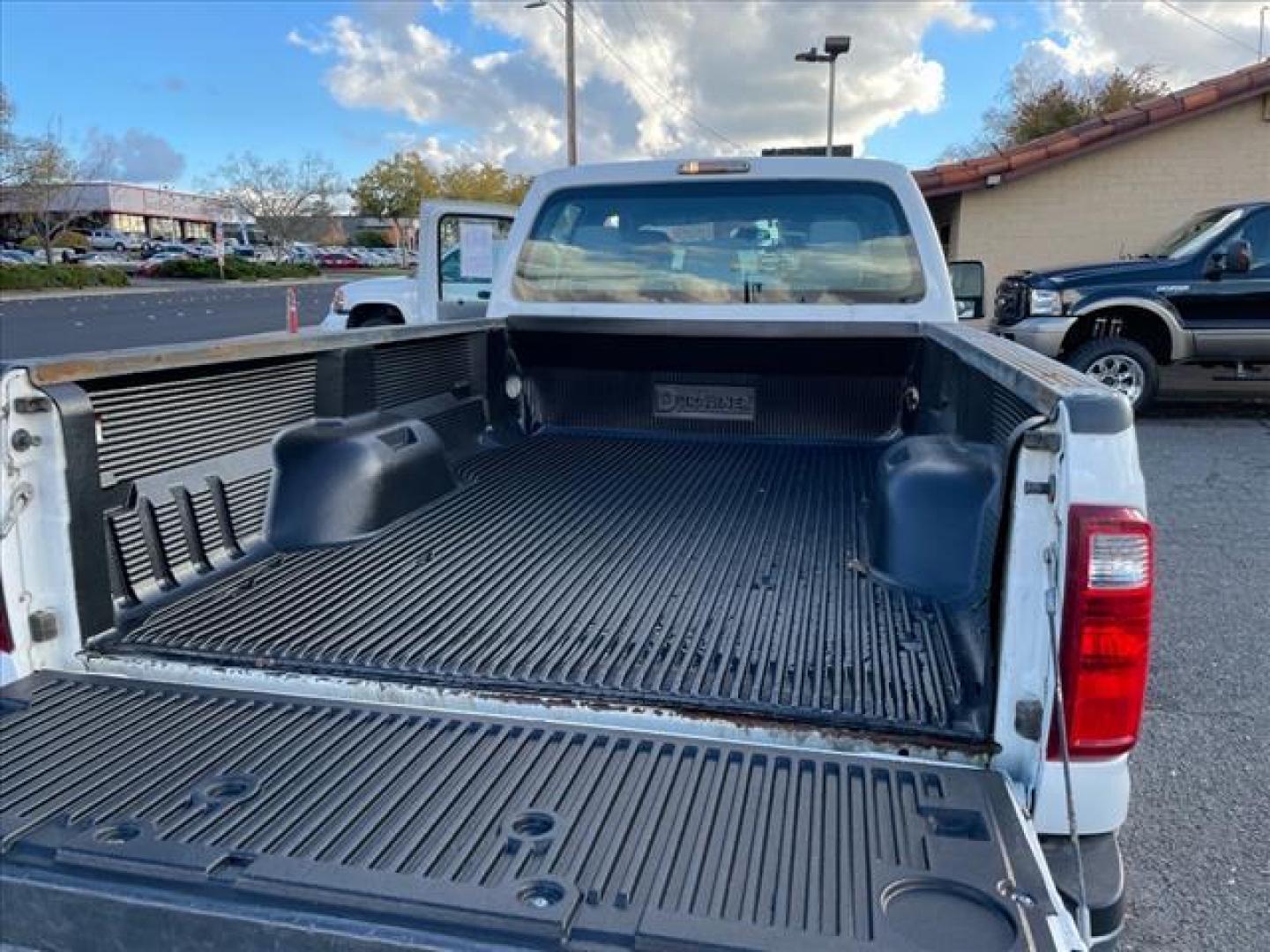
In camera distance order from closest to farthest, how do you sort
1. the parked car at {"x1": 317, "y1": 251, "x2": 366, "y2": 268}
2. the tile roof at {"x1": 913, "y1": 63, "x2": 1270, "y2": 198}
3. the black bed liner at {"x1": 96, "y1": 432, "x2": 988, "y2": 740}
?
the black bed liner at {"x1": 96, "y1": 432, "x2": 988, "y2": 740} < the tile roof at {"x1": 913, "y1": 63, "x2": 1270, "y2": 198} < the parked car at {"x1": 317, "y1": 251, "x2": 366, "y2": 268}

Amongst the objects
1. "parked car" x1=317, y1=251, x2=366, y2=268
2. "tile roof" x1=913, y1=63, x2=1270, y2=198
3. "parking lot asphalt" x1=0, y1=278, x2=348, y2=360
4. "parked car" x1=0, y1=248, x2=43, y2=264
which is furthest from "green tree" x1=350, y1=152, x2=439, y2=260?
"tile roof" x1=913, y1=63, x2=1270, y2=198

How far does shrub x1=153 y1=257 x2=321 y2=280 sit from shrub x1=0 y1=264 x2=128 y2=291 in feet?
27.2

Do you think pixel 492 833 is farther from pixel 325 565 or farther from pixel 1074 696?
pixel 325 565

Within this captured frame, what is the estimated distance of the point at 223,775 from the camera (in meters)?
1.68

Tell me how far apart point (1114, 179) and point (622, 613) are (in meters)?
14.6

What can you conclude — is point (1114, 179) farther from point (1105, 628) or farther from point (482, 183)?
point (482, 183)

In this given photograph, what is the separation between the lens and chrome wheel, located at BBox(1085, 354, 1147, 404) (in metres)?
9.91

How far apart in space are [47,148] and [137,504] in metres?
50.4

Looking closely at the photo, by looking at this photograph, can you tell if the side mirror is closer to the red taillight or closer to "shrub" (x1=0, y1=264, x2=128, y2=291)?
the red taillight

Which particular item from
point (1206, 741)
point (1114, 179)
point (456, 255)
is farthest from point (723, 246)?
point (1114, 179)

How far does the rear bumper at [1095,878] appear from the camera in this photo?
5.35 ft

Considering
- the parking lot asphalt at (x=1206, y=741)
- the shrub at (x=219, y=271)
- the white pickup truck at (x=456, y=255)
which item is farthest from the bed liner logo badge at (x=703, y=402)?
the shrub at (x=219, y=271)

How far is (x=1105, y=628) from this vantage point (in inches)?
65.8

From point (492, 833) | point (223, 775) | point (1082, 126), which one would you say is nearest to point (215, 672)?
point (223, 775)
